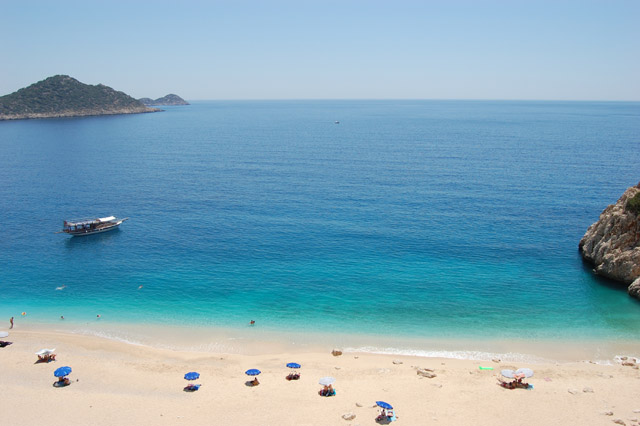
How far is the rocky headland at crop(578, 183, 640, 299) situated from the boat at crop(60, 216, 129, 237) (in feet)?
259

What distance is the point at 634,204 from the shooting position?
58.6 meters

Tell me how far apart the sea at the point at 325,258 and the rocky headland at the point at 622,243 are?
5.15 feet

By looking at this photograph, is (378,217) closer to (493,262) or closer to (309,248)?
(309,248)

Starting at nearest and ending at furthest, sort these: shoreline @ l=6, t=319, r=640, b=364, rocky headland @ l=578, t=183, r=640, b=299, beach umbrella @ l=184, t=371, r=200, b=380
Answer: beach umbrella @ l=184, t=371, r=200, b=380, shoreline @ l=6, t=319, r=640, b=364, rocky headland @ l=578, t=183, r=640, b=299

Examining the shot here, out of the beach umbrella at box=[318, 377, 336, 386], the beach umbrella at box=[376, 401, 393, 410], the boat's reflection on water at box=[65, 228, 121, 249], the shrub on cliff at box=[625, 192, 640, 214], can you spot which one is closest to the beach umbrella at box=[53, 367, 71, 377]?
the beach umbrella at box=[318, 377, 336, 386]

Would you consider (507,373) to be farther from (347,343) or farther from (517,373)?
(347,343)

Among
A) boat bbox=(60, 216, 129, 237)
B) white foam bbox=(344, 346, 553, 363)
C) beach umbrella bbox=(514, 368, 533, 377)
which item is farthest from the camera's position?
boat bbox=(60, 216, 129, 237)

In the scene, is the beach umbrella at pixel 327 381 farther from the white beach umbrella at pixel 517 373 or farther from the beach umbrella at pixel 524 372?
the beach umbrella at pixel 524 372

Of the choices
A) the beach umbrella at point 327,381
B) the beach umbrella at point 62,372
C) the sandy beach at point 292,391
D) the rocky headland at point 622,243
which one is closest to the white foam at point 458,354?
the sandy beach at point 292,391

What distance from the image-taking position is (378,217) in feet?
282

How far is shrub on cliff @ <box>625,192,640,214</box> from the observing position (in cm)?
5828

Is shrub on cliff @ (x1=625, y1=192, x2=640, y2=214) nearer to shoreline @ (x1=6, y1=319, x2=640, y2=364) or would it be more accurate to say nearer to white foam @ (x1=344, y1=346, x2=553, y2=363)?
shoreline @ (x1=6, y1=319, x2=640, y2=364)

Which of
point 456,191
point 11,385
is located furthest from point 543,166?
point 11,385

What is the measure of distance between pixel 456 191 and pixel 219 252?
185 ft
